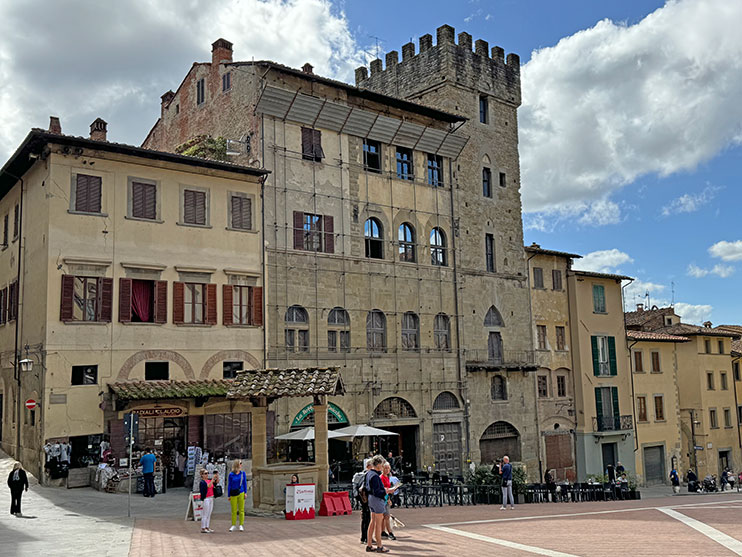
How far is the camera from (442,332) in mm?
35688

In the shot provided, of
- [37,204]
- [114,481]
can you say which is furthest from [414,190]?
[114,481]

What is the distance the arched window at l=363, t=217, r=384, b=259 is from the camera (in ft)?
110

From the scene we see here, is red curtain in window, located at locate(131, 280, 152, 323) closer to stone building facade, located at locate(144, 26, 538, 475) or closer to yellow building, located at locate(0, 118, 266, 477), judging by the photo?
yellow building, located at locate(0, 118, 266, 477)

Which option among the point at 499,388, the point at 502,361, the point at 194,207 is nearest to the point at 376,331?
the point at 502,361

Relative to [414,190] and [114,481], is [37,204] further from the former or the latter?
[414,190]

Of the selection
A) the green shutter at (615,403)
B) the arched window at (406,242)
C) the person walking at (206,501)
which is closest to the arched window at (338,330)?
the arched window at (406,242)

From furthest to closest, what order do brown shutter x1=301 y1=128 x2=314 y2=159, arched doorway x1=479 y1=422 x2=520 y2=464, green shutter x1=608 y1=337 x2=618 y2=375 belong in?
green shutter x1=608 y1=337 x2=618 y2=375 < arched doorway x1=479 y1=422 x2=520 y2=464 < brown shutter x1=301 y1=128 x2=314 y2=159

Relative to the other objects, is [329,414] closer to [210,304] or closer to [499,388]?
[210,304]

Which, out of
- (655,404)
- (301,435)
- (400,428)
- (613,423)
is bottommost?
(613,423)

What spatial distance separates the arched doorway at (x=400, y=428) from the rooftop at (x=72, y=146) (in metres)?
11.5

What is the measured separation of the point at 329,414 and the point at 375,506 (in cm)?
1781

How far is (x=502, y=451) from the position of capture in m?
37.5

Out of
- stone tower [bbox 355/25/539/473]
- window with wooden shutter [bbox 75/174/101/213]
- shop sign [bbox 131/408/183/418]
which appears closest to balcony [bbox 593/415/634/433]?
stone tower [bbox 355/25/539/473]

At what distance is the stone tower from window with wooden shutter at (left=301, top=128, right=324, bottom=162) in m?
8.50
